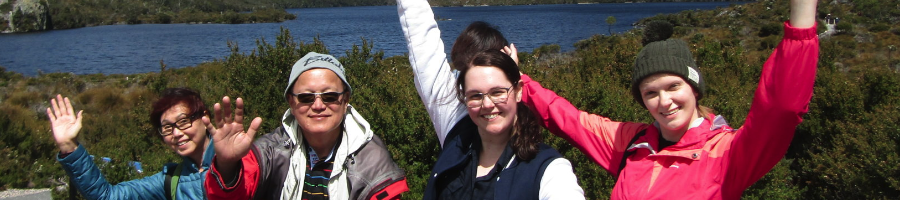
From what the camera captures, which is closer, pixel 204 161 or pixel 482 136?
pixel 482 136

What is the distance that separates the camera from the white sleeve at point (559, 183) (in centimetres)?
207

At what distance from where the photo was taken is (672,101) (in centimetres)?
224

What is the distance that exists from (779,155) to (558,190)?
0.76 metres

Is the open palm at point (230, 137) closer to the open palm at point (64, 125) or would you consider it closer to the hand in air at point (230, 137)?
the hand in air at point (230, 137)

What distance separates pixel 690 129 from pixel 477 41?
1.18 m

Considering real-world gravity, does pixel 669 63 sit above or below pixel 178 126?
above

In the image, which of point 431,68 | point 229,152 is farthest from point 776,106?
point 229,152

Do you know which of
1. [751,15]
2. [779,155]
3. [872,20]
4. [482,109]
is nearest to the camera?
[779,155]

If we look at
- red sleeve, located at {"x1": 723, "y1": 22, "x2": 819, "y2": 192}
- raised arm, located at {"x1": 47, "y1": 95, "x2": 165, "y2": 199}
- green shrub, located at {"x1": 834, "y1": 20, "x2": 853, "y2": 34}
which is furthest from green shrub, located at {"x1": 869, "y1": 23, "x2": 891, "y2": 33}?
raised arm, located at {"x1": 47, "y1": 95, "x2": 165, "y2": 199}

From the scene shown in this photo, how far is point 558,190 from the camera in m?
2.07

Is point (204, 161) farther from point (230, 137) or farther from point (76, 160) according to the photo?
point (230, 137)

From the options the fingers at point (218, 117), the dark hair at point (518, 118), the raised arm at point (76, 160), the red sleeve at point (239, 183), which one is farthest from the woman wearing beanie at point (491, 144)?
the raised arm at point (76, 160)

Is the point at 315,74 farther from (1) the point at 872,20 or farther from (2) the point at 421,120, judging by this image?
(1) the point at 872,20

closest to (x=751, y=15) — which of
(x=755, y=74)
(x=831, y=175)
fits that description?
(x=755, y=74)
